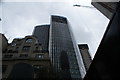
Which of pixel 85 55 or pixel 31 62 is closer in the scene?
pixel 31 62

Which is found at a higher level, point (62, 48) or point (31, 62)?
point (31, 62)

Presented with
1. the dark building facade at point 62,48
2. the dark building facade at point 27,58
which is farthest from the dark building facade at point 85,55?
the dark building facade at point 27,58

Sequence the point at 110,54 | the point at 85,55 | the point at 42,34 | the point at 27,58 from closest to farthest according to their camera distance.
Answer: the point at 110,54
the point at 27,58
the point at 85,55
the point at 42,34

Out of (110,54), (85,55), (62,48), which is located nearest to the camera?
(110,54)

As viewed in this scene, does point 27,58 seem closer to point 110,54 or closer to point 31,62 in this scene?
point 31,62

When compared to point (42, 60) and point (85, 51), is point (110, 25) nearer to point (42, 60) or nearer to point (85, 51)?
point (42, 60)

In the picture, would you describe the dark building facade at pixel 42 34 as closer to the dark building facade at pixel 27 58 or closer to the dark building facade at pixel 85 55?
the dark building facade at pixel 85 55

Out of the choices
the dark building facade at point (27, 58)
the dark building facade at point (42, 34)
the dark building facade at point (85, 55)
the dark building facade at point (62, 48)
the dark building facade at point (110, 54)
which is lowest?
the dark building facade at point (85, 55)

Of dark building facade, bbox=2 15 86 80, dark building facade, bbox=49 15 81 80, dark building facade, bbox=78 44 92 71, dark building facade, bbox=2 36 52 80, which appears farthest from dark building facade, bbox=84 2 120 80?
dark building facade, bbox=78 44 92 71

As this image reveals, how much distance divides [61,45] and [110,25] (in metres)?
76.3

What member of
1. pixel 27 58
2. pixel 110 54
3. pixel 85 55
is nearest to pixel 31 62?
pixel 27 58

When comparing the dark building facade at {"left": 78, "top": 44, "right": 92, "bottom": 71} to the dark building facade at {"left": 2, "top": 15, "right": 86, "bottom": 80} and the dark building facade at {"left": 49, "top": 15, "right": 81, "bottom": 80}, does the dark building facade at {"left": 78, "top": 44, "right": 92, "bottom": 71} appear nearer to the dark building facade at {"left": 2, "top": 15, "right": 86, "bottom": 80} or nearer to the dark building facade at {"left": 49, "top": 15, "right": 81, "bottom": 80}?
the dark building facade at {"left": 49, "top": 15, "right": 81, "bottom": 80}

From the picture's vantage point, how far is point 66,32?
96.1 meters

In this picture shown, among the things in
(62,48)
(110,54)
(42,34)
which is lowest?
(42,34)
